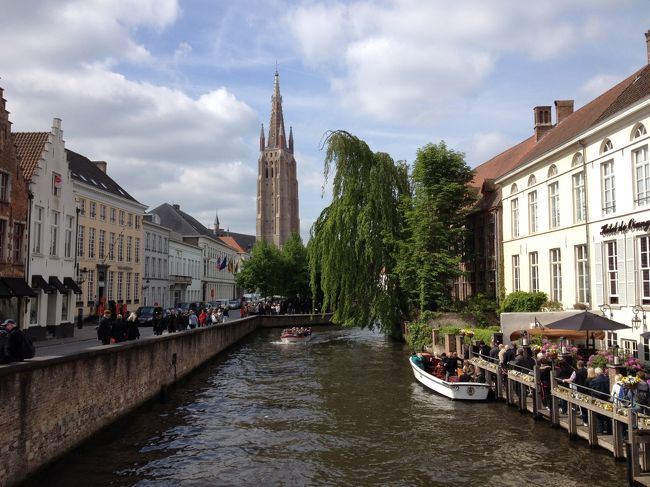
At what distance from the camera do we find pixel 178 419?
15.5 metres

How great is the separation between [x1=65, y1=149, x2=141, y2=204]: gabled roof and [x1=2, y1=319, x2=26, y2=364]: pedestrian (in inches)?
1249

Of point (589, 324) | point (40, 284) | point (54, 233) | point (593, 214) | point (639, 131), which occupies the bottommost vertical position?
point (589, 324)

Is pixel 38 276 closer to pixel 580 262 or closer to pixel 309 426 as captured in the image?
pixel 309 426

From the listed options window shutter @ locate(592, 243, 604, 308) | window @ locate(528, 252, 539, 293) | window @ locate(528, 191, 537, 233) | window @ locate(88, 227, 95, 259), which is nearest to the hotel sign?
window shutter @ locate(592, 243, 604, 308)

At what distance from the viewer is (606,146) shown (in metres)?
21.3

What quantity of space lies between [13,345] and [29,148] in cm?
1977

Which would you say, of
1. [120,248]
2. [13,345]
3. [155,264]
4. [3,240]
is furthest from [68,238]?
[155,264]

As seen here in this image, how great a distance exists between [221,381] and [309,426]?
Result: 8.10 meters

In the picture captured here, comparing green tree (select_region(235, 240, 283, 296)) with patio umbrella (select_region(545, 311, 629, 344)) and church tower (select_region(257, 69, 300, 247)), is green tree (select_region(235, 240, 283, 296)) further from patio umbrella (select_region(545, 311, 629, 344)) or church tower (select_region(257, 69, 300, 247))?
church tower (select_region(257, 69, 300, 247))

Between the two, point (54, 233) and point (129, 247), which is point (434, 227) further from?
point (129, 247)

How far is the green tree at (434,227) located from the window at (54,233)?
16.2 meters

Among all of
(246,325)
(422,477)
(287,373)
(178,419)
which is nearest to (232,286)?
(246,325)

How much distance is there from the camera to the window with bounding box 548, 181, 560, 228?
25531 mm

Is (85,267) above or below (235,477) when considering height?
above
